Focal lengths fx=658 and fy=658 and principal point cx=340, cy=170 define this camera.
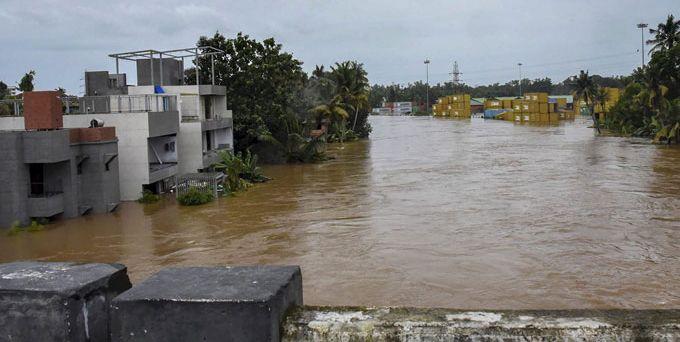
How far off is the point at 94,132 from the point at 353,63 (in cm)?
4485

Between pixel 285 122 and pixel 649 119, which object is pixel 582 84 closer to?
pixel 649 119

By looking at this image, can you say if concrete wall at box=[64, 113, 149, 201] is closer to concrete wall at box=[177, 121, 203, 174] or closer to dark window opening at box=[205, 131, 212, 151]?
concrete wall at box=[177, 121, 203, 174]

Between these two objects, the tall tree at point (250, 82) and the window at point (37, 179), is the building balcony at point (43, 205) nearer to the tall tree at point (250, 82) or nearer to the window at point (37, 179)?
the window at point (37, 179)

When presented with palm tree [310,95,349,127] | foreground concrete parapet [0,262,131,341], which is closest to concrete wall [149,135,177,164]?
palm tree [310,95,349,127]

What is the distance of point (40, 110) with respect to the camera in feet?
65.4

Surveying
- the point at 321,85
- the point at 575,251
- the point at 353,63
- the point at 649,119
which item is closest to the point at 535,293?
the point at 575,251

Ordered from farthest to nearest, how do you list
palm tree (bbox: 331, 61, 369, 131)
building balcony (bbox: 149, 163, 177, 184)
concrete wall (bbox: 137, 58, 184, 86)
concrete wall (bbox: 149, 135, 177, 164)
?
palm tree (bbox: 331, 61, 369, 131) → concrete wall (bbox: 137, 58, 184, 86) → concrete wall (bbox: 149, 135, 177, 164) → building balcony (bbox: 149, 163, 177, 184)

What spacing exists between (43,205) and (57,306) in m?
18.9

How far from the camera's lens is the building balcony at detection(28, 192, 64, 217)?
762 inches

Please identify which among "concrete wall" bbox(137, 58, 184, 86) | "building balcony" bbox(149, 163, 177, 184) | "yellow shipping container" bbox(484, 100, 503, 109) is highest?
"yellow shipping container" bbox(484, 100, 503, 109)

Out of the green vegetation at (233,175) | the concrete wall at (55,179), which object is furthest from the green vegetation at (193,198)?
the concrete wall at (55,179)

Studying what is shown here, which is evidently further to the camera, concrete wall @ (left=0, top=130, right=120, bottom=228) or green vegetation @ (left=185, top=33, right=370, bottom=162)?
green vegetation @ (left=185, top=33, right=370, bottom=162)

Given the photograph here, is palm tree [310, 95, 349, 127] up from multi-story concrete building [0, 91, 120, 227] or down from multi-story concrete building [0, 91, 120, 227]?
up

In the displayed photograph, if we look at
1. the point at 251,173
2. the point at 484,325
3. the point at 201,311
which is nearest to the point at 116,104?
the point at 251,173
